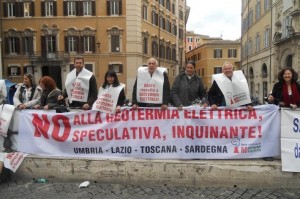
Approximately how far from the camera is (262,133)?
566 centimetres

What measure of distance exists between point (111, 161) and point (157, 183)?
903 millimetres

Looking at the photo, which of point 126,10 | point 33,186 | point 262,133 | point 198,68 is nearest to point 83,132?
point 33,186

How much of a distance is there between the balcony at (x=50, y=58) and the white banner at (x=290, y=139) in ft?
117

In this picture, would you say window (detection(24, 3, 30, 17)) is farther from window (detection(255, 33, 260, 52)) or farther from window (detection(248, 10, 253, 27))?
window (detection(248, 10, 253, 27))

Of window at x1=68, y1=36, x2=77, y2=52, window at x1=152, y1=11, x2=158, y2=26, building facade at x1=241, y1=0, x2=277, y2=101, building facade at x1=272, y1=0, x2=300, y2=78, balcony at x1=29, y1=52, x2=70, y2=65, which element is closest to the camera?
building facade at x1=272, y1=0, x2=300, y2=78

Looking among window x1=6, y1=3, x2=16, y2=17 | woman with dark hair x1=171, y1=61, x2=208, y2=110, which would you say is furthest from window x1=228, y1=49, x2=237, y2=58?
woman with dark hair x1=171, y1=61, x2=208, y2=110

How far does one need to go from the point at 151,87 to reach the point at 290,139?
2.62 m

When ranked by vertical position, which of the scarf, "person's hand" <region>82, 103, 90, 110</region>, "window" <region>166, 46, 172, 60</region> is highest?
"window" <region>166, 46, 172, 60</region>

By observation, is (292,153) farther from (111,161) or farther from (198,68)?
(198,68)

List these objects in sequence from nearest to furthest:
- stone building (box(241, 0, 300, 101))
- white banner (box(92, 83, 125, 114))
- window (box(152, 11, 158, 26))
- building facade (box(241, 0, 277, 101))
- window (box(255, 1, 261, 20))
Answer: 1. white banner (box(92, 83, 125, 114))
2. stone building (box(241, 0, 300, 101))
3. building facade (box(241, 0, 277, 101))
4. window (box(255, 1, 261, 20))
5. window (box(152, 11, 158, 26))

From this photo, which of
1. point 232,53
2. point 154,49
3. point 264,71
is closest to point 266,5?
point 264,71

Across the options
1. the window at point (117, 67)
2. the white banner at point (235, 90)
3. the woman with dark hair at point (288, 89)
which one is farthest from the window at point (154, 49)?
the woman with dark hair at point (288, 89)

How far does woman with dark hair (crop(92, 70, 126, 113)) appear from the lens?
5934 mm

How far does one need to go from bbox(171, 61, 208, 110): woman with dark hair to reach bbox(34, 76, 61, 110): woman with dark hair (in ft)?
7.63
